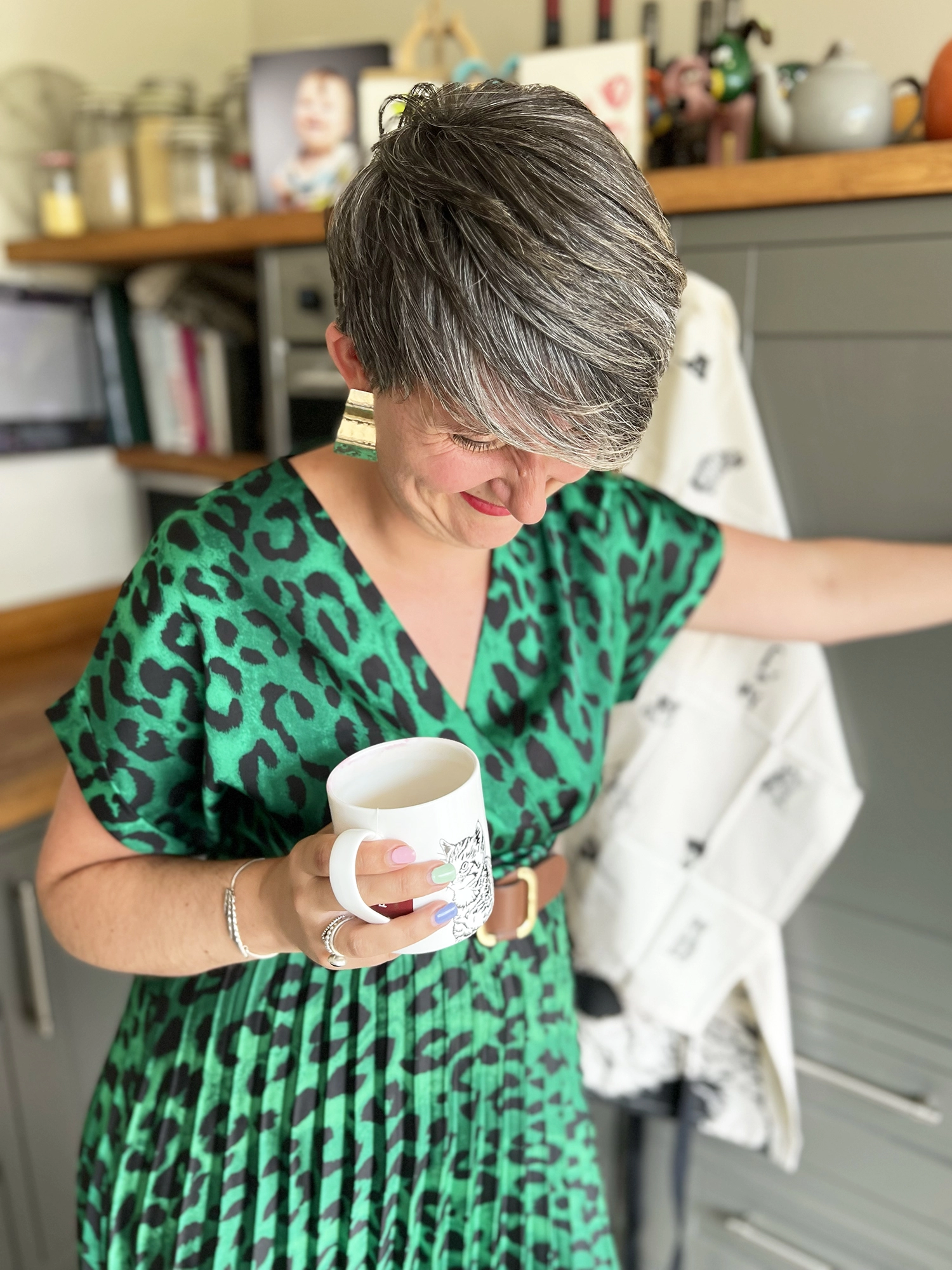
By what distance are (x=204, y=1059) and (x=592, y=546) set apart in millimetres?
558

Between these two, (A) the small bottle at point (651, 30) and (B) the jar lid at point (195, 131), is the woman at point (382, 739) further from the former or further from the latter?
(B) the jar lid at point (195, 131)

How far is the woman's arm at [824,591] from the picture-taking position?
0.92 metres

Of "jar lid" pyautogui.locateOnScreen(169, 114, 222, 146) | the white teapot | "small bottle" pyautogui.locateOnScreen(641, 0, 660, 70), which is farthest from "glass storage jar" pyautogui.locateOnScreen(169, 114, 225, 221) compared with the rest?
the white teapot

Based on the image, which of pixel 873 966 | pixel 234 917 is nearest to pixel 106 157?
pixel 234 917

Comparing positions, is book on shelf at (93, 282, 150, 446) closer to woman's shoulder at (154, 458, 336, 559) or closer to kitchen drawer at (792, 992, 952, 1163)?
woman's shoulder at (154, 458, 336, 559)

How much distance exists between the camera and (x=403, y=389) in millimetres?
576

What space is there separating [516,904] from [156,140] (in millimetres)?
1390

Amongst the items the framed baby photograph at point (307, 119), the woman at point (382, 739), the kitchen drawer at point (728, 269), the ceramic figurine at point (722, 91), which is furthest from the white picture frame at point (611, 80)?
the woman at point (382, 739)

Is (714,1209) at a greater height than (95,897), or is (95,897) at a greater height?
(95,897)

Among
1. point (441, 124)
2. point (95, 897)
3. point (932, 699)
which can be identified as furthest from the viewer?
point (932, 699)

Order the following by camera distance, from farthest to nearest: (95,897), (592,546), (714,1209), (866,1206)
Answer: (714,1209)
(866,1206)
(592,546)
(95,897)

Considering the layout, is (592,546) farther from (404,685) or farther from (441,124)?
(441,124)

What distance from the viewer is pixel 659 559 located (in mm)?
907

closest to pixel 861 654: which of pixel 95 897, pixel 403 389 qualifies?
pixel 403 389
